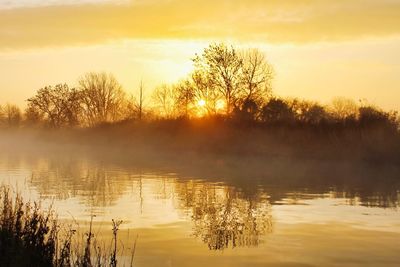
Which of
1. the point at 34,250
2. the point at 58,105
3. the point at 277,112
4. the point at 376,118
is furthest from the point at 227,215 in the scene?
the point at 58,105

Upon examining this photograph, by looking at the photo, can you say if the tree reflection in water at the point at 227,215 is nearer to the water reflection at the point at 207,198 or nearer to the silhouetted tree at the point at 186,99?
the water reflection at the point at 207,198

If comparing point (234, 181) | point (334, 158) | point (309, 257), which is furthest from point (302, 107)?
point (309, 257)

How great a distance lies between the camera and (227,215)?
19.3 meters

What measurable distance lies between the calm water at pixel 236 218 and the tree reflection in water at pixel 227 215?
3cm

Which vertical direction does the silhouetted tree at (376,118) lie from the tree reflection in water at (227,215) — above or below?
above

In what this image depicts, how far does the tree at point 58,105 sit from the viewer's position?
98688 mm

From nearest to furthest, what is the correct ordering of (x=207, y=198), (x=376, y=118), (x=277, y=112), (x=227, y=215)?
(x=227, y=215)
(x=207, y=198)
(x=376, y=118)
(x=277, y=112)

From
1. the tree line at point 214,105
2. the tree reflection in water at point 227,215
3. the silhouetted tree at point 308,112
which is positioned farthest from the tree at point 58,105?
the tree reflection in water at point 227,215

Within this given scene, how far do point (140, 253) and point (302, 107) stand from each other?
5926cm

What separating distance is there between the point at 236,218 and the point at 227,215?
627mm

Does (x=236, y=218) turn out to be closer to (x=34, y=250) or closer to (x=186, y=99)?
(x=34, y=250)

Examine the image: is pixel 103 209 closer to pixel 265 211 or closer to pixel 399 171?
pixel 265 211

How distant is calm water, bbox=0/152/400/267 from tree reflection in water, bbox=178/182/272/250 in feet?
0.10

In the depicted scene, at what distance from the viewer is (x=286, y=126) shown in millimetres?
51562
